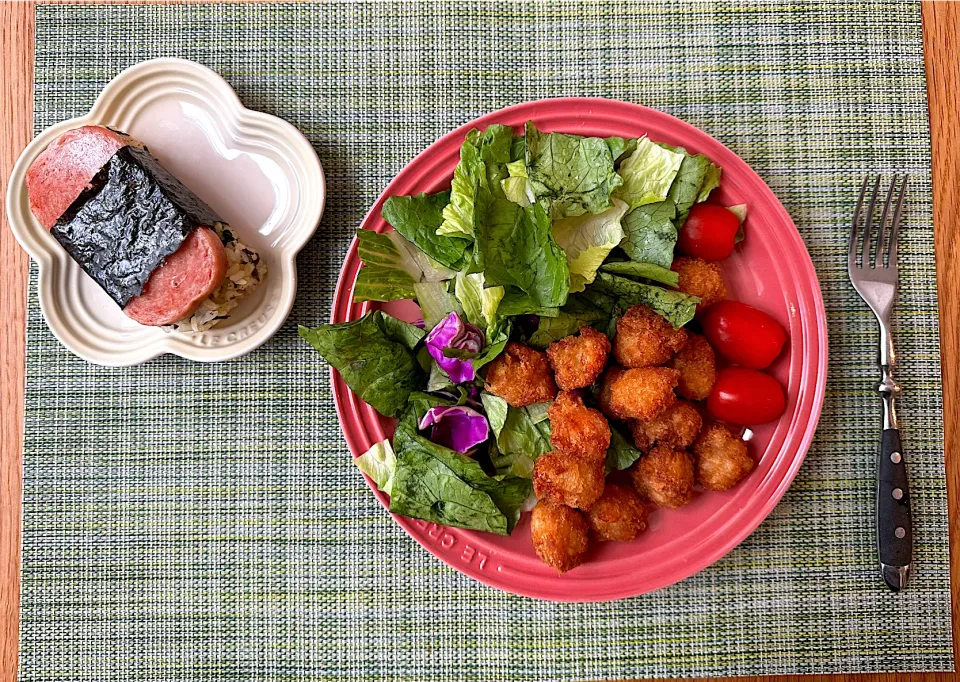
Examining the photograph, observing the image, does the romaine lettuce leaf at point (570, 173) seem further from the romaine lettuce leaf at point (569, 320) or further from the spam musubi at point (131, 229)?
the spam musubi at point (131, 229)

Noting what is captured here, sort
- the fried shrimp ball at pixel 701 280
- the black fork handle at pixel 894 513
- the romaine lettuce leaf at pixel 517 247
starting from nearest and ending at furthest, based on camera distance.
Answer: the romaine lettuce leaf at pixel 517 247, the fried shrimp ball at pixel 701 280, the black fork handle at pixel 894 513

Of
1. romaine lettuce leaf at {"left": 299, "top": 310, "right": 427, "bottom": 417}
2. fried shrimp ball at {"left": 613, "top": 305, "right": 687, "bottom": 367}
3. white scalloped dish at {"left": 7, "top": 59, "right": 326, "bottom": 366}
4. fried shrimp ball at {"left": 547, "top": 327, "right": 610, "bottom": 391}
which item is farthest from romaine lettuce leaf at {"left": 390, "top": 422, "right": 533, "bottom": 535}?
white scalloped dish at {"left": 7, "top": 59, "right": 326, "bottom": 366}

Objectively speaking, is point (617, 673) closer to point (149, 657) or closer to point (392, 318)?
point (392, 318)

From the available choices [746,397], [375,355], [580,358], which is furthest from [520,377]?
[746,397]

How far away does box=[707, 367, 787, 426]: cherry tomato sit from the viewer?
1.77 meters

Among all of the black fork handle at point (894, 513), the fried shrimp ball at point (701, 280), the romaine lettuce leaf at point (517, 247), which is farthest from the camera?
the black fork handle at point (894, 513)

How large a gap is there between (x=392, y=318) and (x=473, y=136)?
559 millimetres

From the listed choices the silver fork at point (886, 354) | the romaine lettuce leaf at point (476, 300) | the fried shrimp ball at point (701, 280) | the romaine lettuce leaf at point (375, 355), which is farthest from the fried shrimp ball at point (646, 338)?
the silver fork at point (886, 354)

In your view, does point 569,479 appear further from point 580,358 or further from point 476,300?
point 476,300

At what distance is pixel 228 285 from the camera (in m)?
1.86

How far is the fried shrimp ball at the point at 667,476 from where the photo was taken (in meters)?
1.73

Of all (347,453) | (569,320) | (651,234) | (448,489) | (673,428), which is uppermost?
(651,234)

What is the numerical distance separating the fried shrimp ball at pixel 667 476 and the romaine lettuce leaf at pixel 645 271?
0.46 meters

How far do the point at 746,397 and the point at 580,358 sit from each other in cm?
48
